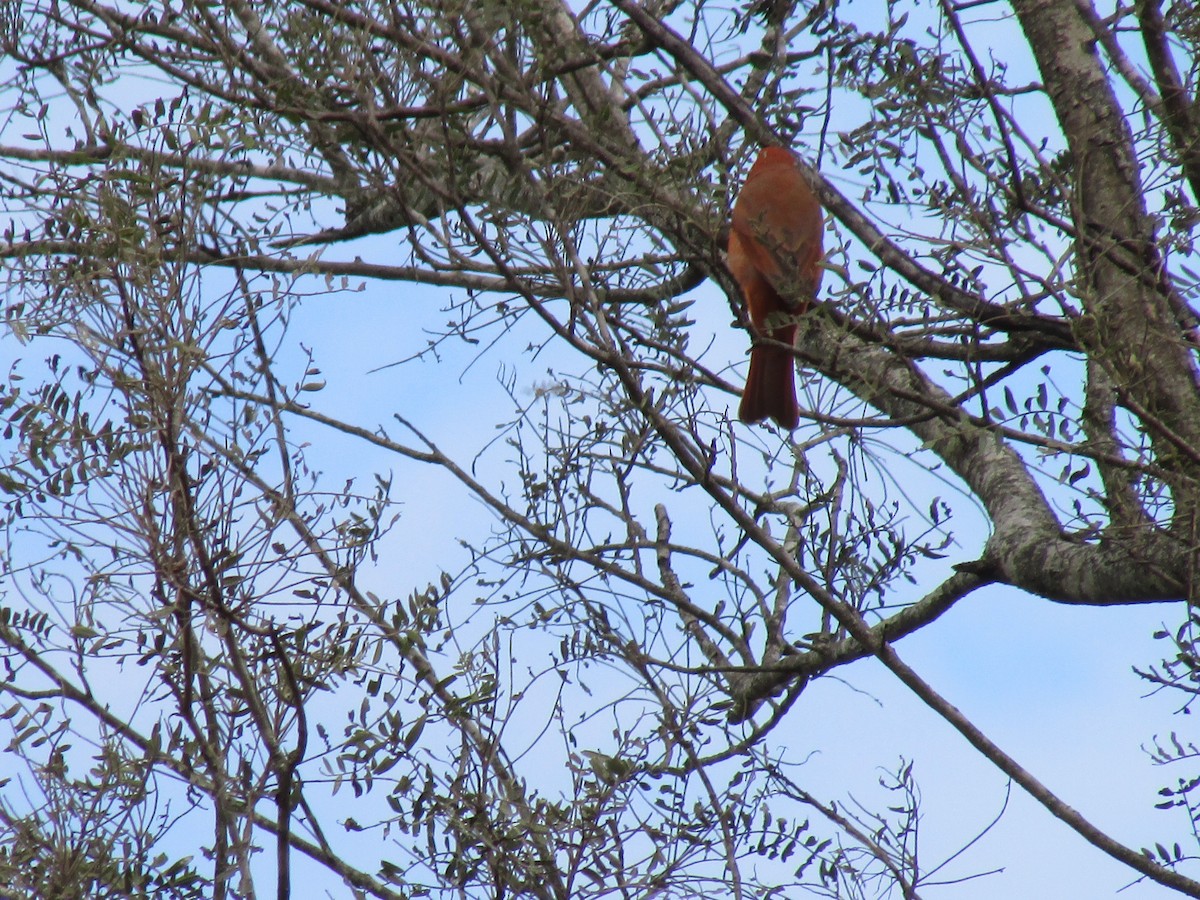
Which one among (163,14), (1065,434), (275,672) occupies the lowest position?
(275,672)

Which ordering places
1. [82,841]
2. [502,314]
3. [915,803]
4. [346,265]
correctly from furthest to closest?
1. [346,265]
2. [502,314]
3. [915,803]
4. [82,841]

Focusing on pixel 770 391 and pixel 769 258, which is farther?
pixel 770 391

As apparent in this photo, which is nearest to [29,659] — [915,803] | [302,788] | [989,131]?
[302,788]

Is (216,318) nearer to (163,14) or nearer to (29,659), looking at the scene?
(29,659)

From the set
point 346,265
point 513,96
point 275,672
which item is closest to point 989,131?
point 513,96

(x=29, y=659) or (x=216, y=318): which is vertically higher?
(x=216, y=318)

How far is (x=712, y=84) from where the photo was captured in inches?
138

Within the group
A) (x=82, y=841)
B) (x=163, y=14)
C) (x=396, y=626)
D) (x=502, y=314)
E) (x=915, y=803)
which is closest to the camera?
(x=82, y=841)

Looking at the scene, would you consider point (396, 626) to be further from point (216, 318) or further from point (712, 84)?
point (712, 84)

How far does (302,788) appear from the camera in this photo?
2662mm

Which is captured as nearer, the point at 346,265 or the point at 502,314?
the point at 502,314

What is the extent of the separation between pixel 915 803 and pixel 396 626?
1482mm

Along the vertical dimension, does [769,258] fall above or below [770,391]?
above

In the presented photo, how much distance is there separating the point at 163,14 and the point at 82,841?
7.37ft
